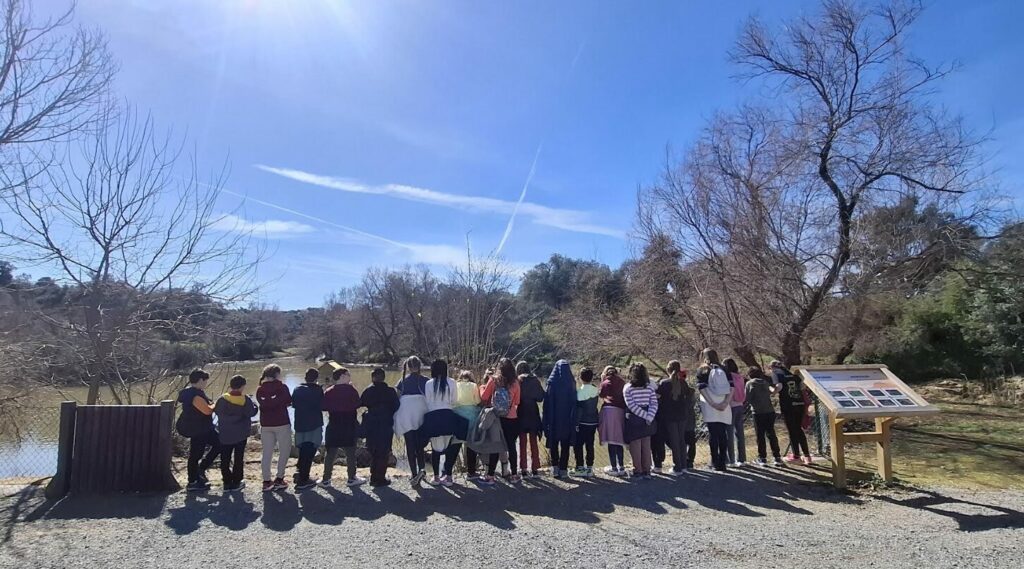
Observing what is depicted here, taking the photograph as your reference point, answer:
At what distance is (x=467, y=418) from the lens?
728 cm

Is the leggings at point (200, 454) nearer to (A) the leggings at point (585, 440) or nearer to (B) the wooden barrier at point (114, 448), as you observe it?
(B) the wooden barrier at point (114, 448)

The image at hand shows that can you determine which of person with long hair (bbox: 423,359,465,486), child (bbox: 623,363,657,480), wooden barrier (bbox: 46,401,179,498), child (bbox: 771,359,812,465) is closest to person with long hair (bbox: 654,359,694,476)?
child (bbox: 623,363,657,480)

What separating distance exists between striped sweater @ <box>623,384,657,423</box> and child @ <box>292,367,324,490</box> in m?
3.73

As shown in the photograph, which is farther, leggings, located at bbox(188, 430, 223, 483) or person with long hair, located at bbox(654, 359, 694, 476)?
person with long hair, located at bbox(654, 359, 694, 476)

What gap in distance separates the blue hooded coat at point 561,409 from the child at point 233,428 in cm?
362

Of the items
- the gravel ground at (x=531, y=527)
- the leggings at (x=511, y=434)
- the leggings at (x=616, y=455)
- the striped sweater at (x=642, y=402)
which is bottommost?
the gravel ground at (x=531, y=527)

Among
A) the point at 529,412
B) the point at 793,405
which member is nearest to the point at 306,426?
the point at 529,412

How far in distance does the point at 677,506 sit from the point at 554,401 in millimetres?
1967

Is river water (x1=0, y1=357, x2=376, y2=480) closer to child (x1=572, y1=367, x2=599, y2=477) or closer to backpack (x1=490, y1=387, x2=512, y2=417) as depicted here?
backpack (x1=490, y1=387, x2=512, y2=417)

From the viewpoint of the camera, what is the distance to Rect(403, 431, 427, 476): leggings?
709 cm

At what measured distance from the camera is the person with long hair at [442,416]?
278 inches

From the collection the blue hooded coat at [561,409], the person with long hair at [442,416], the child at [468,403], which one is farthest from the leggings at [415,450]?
the blue hooded coat at [561,409]

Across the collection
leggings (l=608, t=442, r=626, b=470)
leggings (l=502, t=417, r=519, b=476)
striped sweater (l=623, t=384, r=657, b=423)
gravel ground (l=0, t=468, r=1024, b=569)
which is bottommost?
gravel ground (l=0, t=468, r=1024, b=569)

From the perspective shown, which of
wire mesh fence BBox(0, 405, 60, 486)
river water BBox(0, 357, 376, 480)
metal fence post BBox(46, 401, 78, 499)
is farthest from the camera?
river water BBox(0, 357, 376, 480)
